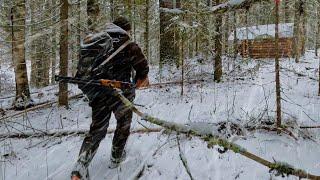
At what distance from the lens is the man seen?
5.37 metres

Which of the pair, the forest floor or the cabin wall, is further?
the cabin wall

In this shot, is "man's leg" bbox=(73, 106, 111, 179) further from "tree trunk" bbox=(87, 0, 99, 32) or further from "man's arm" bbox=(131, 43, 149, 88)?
"tree trunk" bbox=(87, 0, 99, 32)

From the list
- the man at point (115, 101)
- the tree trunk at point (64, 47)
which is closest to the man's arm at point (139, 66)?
the man at point (115, 101)

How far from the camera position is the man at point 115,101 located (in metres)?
5.37

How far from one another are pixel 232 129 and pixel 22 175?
11.9 ft

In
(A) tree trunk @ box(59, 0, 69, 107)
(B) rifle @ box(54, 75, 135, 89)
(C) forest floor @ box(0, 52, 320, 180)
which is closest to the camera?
(B) rifle @ box(54, 75, 135, 89)

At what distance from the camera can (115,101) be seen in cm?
547

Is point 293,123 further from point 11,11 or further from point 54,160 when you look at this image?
point 11,11

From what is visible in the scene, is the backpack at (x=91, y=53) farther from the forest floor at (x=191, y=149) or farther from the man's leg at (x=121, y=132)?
the forest floor at (x=191, y=149)

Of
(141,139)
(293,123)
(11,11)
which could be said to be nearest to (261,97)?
(293,123)

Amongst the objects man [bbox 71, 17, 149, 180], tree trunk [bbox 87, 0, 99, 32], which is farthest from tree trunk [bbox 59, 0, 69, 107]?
man [bbox 71, 17, 149, 180]

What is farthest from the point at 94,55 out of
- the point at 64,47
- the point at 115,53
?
the point at 64,47

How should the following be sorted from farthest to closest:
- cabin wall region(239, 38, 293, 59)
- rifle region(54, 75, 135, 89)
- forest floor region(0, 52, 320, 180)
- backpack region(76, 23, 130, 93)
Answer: cabin wall region(239, 38, 293, 59)
forest floor region(0, 52, 320, 180)
backpack region(76, 23, 130, 93)
rifle region(54, 75, 135, 89)

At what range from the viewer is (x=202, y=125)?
185 cm
